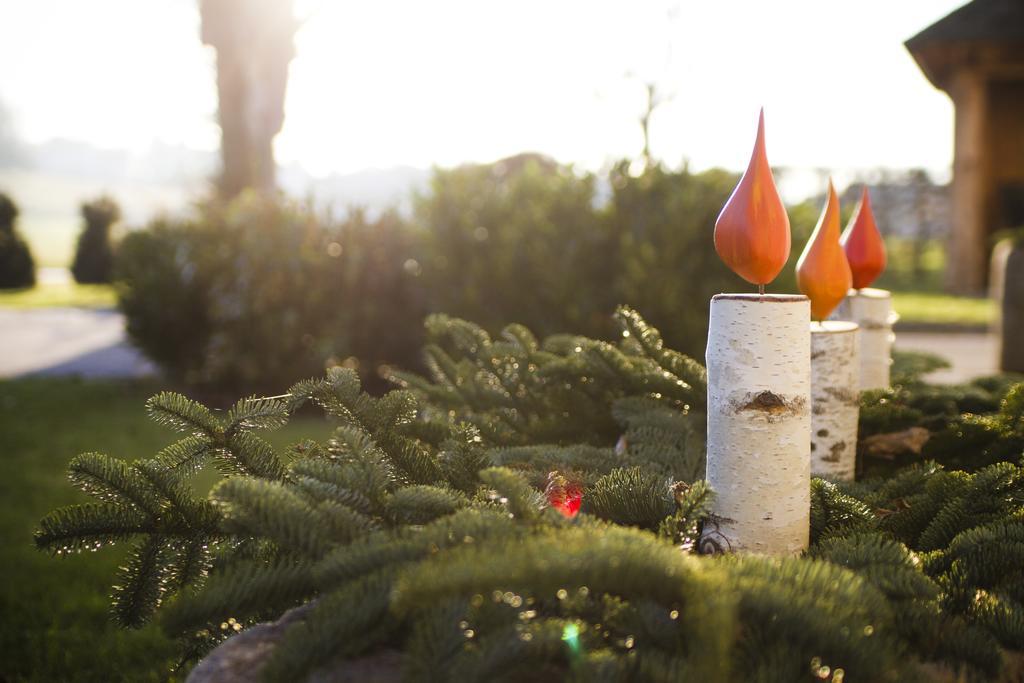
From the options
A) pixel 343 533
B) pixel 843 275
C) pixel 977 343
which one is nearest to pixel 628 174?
pixel 843 275

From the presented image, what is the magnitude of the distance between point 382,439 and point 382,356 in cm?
558

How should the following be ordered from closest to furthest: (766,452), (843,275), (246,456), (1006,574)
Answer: (1006,574) < (766,452) < (246,456) < (843,275)

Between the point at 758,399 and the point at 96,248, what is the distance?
24.2 m

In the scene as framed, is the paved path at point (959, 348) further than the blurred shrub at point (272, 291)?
Yes

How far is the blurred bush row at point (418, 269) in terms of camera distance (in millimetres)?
5609

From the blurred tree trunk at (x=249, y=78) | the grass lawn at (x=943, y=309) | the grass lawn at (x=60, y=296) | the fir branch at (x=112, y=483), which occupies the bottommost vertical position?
the grass lawn at (x=60, y=296)

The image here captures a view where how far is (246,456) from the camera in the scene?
6.19ft

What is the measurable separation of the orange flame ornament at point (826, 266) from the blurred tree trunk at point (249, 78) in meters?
9.67

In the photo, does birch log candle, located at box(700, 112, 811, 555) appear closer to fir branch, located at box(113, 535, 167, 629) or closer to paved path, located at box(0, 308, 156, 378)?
fir branch, located at box(113, 535, 167, 629)

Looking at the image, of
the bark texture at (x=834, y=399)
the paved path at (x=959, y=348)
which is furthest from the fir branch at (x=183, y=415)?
the paved path at (x=959, y=348)

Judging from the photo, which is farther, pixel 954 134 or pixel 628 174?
pixel 954 134

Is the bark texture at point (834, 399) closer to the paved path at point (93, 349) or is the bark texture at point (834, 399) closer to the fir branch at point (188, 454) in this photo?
the fir branch at point (188, 454)

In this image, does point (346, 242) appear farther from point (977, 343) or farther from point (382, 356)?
point (977, 343)

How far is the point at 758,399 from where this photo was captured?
5.52 ft
